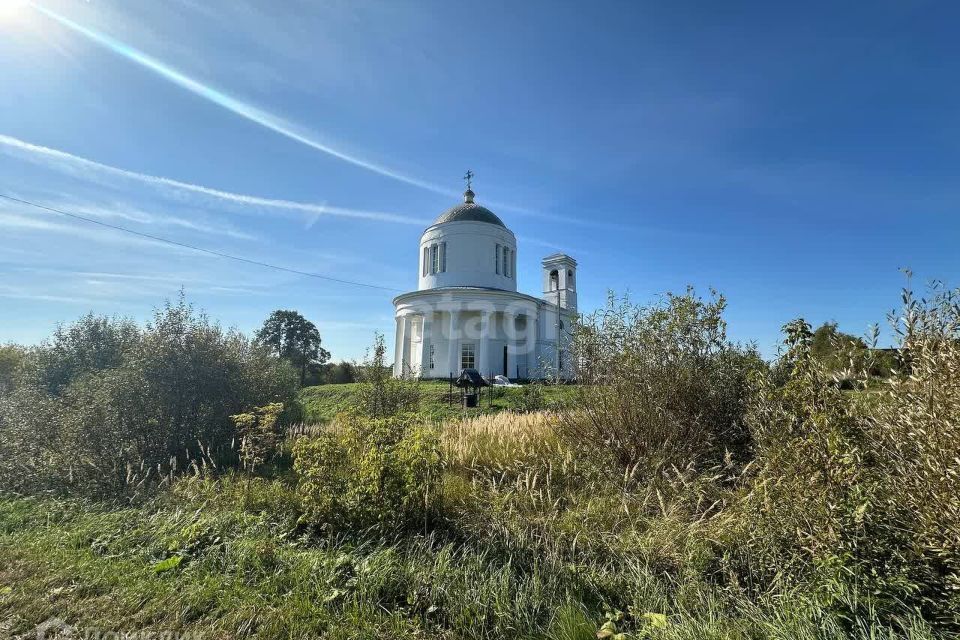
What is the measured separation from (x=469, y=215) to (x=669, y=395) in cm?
2551

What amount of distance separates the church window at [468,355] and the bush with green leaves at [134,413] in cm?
1685

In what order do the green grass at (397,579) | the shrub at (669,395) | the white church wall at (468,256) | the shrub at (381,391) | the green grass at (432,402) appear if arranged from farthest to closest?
the white church wall at (468,256)
the green grass at (432,402)
the shrub at (381,391)
the shrub at (669,395)
the green grass at (397,579)

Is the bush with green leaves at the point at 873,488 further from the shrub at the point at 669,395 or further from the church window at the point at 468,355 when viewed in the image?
the church window at the point at 468,355

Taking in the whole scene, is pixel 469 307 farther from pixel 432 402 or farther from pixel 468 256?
pixel 432 402

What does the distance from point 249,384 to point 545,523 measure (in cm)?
922

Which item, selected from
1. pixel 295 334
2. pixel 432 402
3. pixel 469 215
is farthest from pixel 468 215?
pixel 295 334

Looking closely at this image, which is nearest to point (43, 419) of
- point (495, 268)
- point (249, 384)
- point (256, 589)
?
point (249, 384)

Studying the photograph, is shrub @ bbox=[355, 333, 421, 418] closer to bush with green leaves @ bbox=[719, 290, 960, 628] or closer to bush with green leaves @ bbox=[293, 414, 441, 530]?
bush with green leaves @ bbox=[293, 414, 441, 530]

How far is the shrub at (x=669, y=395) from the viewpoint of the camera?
606cm

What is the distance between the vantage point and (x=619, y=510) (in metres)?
4.62

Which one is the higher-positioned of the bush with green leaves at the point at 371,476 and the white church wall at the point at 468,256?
the white church wall at the point at 468,256

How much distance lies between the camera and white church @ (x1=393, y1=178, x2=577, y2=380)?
2731cm

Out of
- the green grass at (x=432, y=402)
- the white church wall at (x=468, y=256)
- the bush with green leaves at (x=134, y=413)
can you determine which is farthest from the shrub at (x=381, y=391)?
the white church wall at (x=468, y=256)

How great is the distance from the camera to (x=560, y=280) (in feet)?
115
